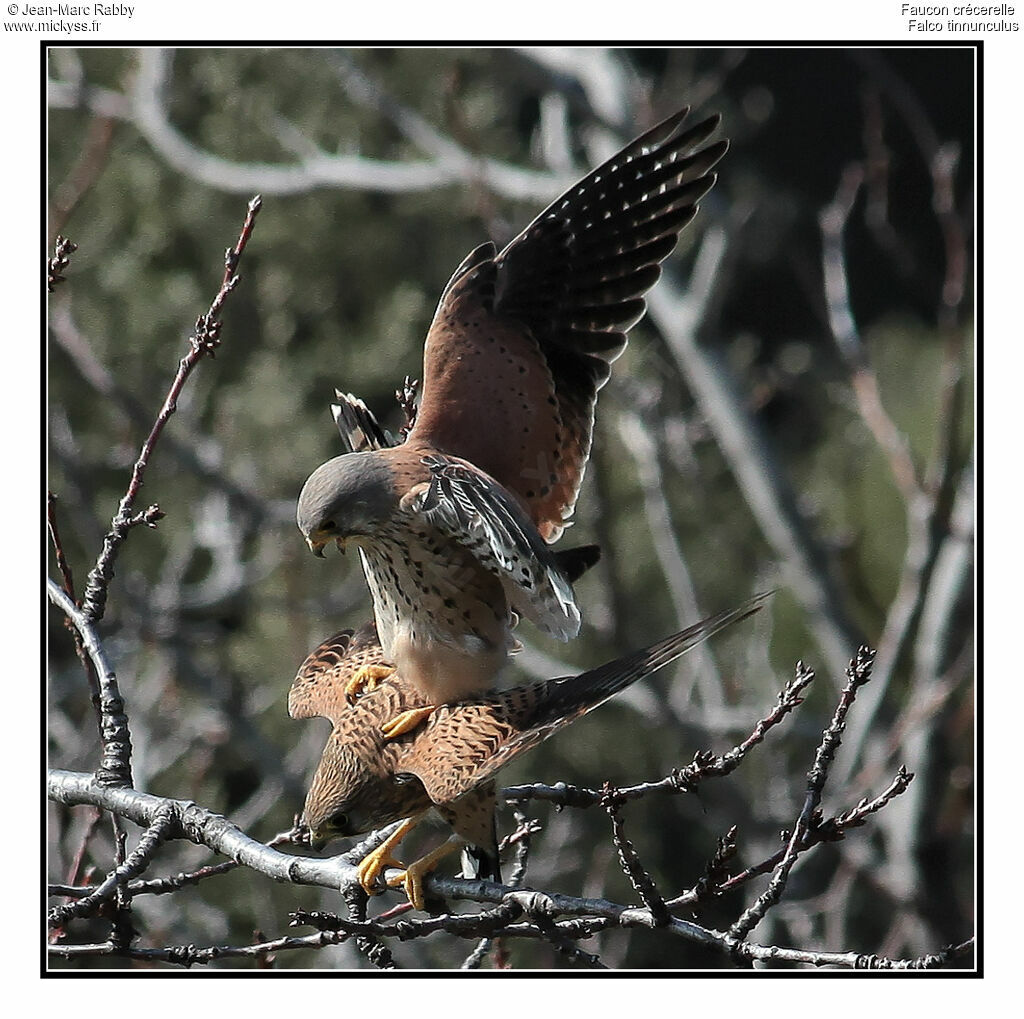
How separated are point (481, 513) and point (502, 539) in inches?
1.8

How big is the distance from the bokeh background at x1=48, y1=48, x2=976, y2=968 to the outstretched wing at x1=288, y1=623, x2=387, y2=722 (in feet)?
6.92

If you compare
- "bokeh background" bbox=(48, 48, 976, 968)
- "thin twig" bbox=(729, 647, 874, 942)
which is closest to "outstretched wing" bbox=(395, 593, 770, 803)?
"thin twig" bbox=(729, 647, 874, 942)

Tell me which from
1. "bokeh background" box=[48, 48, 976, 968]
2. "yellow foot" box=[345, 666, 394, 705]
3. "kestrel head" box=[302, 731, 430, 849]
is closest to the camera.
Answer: "kestrel head" box=[302, 731, 430, 849]

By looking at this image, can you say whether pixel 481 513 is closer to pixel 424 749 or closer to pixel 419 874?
pixel 424 749

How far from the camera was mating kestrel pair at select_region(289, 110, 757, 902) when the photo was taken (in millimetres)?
1579

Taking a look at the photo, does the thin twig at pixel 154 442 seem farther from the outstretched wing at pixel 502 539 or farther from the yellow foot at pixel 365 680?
the outstretched wing at pixel 502 539

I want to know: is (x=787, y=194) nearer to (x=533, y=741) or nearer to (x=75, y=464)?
(x=75, y=464)

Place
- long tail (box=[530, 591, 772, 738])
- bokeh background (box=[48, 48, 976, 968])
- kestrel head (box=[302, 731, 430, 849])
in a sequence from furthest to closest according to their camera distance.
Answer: bokeh background (box=[48, 48, 976, 968]) < kestrel head (box=[302, 731, 430, 849]) < long tail (box=[530, 591, 772, 738])

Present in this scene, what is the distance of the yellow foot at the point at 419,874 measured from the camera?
1780 millimetres

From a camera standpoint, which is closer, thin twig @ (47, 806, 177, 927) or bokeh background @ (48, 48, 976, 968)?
thin twig @ (47, 806, 177, 927)

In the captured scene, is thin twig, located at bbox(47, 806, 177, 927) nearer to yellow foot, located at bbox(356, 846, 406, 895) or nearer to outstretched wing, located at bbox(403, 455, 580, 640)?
yellow foot, located at bbox(356, 846, 406, 895)

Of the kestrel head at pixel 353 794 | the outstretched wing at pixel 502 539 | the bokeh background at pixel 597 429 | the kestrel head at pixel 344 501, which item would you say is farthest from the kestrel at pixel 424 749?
the bokeh background at pixel 597 429

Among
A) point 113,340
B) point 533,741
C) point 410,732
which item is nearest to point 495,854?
point 410,732

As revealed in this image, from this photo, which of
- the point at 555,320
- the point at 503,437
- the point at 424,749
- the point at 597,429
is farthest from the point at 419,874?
the point at 597,429
